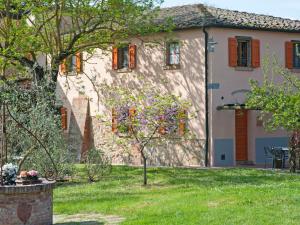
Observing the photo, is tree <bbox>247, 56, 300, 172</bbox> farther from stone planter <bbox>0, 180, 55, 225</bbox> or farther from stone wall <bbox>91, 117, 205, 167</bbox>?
stone planter <bbox>0, 180, 55, 225</bbox>

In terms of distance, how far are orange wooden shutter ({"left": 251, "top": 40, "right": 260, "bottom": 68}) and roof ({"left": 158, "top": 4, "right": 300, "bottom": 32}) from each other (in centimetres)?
66

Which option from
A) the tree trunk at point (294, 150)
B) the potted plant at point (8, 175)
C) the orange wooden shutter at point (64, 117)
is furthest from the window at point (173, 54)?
the potted plant at point (8, 175)

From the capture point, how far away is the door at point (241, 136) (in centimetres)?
2861

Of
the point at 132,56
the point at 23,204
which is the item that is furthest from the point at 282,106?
the point at 23,204

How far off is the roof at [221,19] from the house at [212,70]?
0.13 feet

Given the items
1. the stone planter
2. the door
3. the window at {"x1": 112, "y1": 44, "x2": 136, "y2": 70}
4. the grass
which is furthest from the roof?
the stone planter

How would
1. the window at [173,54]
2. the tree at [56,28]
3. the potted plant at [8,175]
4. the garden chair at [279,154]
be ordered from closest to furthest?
the potted plant at [8,175]
the tree at [56,28]
the garden chair at [279,154]
the window at [173,54]

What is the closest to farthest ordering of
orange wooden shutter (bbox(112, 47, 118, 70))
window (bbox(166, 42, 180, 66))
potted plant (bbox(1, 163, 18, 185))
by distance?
potted plant (bbox(1, 163, 18, 185)) → window (bbox(166, 42, 180, 66)) → orange wooden shutter (bbox(112, 47, 118, 70))

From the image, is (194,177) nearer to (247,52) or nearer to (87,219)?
(87,219)

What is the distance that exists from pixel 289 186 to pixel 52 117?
24.2ft

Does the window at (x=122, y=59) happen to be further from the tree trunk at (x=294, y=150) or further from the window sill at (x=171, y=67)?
the tree trunk at (x=294, y=150)

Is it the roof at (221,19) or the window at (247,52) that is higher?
the roof at (221,19)

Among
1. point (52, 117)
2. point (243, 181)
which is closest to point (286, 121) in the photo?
point (243, 181)

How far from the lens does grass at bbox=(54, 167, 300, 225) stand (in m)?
12.1
